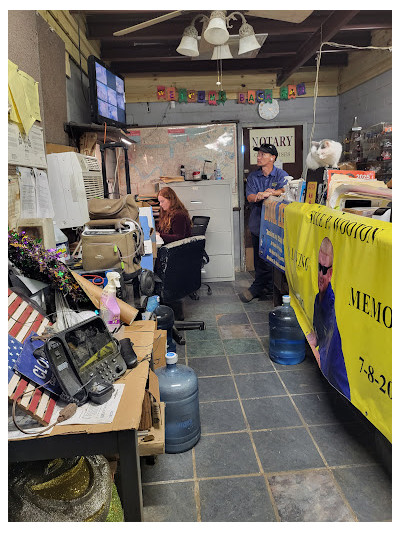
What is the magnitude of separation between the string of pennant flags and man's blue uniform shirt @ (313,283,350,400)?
4707mm

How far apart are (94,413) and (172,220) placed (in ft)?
10.8

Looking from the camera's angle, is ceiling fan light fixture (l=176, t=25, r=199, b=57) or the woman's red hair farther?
the woman's red hair

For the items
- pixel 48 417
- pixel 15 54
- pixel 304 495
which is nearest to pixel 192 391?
pixel 304 495

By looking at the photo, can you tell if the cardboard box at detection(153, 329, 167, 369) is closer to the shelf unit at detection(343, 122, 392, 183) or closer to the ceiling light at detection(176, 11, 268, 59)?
the ceiling light at detection(176, 11, 268, 59)

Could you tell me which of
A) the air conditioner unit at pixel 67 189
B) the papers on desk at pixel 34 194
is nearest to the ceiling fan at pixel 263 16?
the air conditioner unit at pixel 67 189

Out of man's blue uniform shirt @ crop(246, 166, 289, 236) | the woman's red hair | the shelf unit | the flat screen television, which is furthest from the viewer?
man's blue uniform shirt @ crop(246, 166, 289, 236)

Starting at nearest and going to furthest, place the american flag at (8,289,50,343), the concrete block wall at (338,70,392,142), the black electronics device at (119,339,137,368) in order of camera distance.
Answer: the american flag at (8,289,50,343), the black electronics device at (119,339,137,368), the concrete block wall at (338,70,392,142)

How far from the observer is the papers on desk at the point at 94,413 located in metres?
1.22

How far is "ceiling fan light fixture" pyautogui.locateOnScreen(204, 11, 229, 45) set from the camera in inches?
119

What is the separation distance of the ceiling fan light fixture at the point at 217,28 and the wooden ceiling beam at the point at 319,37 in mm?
1177

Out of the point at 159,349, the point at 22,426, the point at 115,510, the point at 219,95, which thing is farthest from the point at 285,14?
the point at 115,510

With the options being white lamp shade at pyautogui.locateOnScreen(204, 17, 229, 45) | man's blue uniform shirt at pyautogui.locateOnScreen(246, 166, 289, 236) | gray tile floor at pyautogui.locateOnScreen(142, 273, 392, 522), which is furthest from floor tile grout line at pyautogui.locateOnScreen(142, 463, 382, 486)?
man's blue uniform shirt at pyautogui.locateOnScreen(246, 166, 289, 236)

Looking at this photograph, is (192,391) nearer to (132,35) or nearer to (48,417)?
(48,417)

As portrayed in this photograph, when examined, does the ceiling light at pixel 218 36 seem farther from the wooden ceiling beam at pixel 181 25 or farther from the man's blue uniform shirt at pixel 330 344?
the man's blue uniform shirt at pixel 330 344
